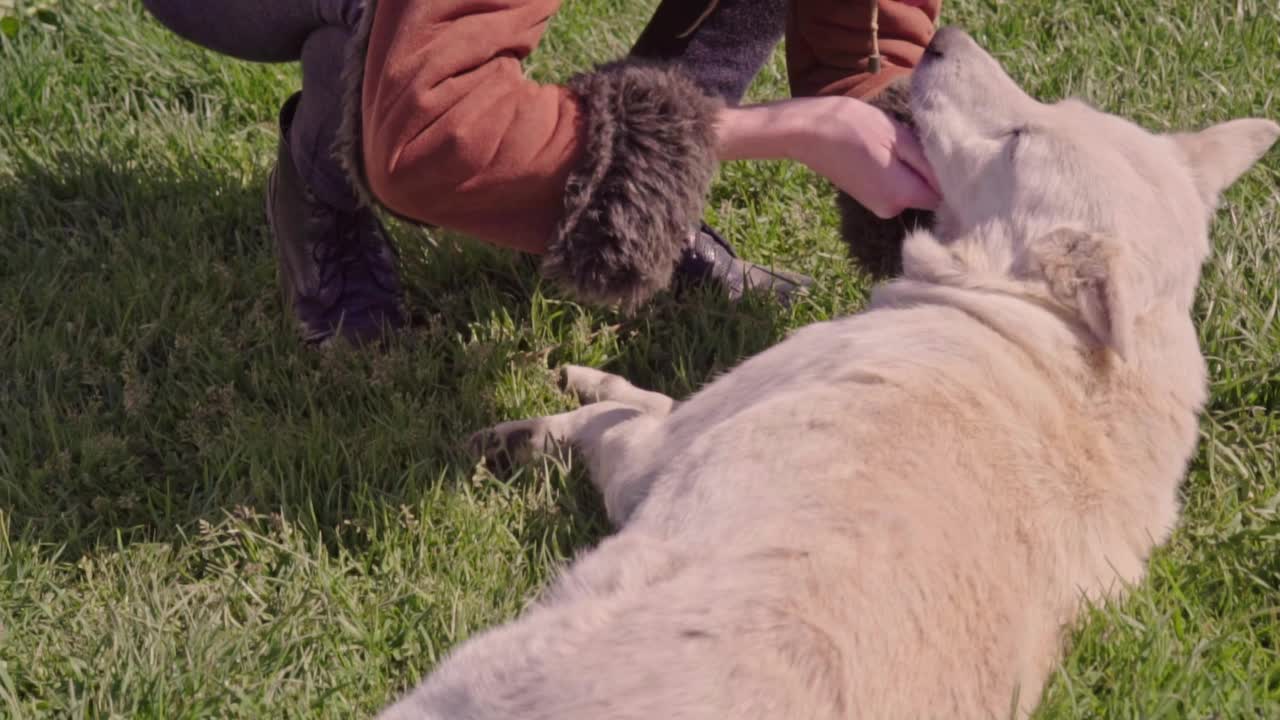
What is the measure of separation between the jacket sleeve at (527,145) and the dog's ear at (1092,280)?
733mm

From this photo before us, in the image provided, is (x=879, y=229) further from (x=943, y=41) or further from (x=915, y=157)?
(x=943, y=41)

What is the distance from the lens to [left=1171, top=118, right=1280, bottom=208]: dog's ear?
2.95 m

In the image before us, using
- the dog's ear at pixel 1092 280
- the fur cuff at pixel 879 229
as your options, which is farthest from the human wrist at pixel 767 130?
the dog's ear at pixel 1092 280

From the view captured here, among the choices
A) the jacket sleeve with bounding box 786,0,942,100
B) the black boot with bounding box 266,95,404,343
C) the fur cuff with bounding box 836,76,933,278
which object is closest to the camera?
the fur cuff with bounding box 836,76,933,278

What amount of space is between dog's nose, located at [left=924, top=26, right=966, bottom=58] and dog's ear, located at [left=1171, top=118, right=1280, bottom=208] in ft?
1.83

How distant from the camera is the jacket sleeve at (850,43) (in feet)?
10.7

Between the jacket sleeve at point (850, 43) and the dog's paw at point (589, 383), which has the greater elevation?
the jacket sleeve at point (850, 43)

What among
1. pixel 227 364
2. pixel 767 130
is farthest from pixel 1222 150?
pixel 227 364

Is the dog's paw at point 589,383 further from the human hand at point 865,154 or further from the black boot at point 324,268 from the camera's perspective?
the human hand at point 865,154

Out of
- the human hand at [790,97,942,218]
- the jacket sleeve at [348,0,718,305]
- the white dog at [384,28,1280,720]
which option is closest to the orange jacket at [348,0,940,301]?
the jacket sleeve at [348,0,718,305]

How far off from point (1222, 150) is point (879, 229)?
2.62 feet

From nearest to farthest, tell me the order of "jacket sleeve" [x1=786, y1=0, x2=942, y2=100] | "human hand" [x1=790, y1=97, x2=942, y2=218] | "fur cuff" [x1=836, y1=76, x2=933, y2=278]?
1. "human hand" [x1=790, y1=97, x2=942, y2=218]
2. "fur cuff" [x1=836, y1=76, x2=933, y2=278]
3. "jacket sleeve" [x1=786, y1=0, x2=942, y2=100]

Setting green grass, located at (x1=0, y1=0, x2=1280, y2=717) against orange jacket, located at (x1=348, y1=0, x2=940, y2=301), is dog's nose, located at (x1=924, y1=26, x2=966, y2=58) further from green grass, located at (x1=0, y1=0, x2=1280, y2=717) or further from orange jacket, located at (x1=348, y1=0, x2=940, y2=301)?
green grass, located at (x1=0, y1=0, x2=1280, y2=717)

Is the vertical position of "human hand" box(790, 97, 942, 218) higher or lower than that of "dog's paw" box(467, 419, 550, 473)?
higher
